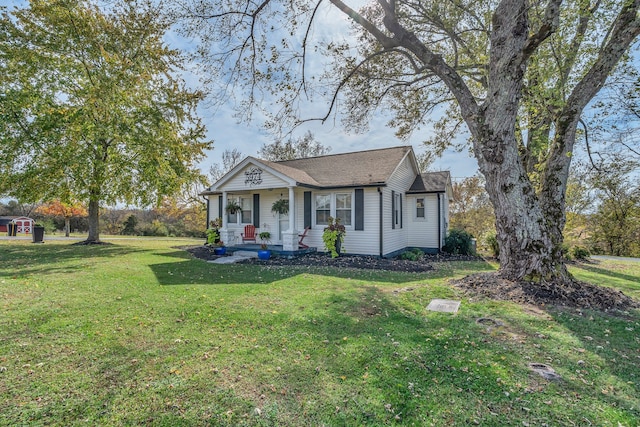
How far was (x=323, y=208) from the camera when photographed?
1260 centimetres

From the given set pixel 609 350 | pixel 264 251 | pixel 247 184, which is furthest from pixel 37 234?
pixel 609 350

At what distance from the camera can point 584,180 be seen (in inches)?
678

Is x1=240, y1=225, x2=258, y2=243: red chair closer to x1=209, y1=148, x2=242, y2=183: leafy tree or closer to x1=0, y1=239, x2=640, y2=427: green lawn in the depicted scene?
x1=0, y1=239, x2=640, y2=427: green lawn

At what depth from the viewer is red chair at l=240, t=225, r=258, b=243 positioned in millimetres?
13727

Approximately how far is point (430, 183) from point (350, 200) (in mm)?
5008

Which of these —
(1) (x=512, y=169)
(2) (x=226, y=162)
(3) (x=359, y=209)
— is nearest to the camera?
(1) (x=512, y=169)

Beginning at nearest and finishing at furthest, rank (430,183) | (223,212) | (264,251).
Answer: (264,251) → (223,212) → (430,183)

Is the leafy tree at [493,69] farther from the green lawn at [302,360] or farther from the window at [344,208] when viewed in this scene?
the window at [344,208]

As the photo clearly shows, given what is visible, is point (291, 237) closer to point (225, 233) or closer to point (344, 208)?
point (344, 208)

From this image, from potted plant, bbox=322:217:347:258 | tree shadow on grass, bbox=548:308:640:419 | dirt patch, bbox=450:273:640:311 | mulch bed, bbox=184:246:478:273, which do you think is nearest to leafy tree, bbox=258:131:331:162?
mulch bed, bbox=184:246:478:273

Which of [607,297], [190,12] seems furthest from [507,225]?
[190,12]

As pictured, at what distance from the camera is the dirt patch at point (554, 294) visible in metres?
5.20

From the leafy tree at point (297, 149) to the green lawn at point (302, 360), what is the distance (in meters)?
24.1

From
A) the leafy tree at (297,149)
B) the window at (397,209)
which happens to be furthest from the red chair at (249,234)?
the leafy tree at (297,149)
